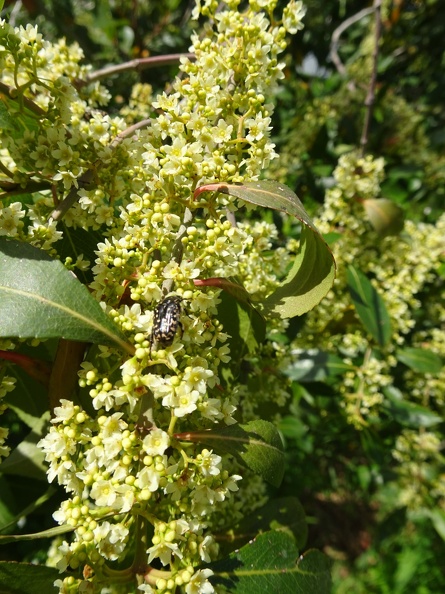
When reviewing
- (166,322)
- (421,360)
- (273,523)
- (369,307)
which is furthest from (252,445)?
(421,360)

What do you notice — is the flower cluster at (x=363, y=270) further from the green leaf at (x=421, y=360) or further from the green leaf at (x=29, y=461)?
the green leaf at (x=29, y=461)

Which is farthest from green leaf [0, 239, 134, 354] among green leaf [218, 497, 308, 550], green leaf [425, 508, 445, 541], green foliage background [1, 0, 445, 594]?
green leaf [425, 508, 445, 541]

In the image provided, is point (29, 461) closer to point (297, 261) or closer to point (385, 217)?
point (297, 261)

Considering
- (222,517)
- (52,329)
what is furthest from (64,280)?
(222,517)

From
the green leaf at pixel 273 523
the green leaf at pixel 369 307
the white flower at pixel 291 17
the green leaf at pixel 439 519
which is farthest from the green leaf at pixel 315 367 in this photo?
the green leaf at pixel 439 519

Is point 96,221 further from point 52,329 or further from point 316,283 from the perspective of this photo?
point 316,283

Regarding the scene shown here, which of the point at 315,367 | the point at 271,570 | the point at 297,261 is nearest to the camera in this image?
the point at 271,570
